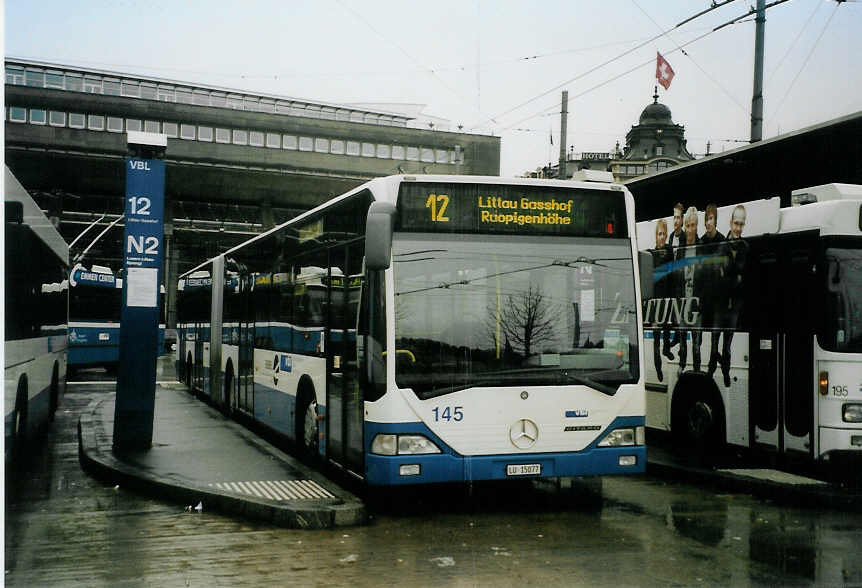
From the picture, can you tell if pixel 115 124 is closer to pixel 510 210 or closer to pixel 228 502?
pixel 228 502

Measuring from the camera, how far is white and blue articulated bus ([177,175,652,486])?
8039 millimetres

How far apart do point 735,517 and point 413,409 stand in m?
3.14

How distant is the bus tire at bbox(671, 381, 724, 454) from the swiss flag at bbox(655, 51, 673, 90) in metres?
6.61

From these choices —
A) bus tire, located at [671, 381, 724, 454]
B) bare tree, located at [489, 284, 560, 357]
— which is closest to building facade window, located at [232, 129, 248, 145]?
bus tire, located at [671, 381, 724, 454]

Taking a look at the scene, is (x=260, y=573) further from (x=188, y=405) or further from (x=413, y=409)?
(x=188, y=405)

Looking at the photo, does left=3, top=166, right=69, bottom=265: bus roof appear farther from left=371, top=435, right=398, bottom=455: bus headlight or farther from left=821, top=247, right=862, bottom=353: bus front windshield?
left=821, top=247, right=862, bottom=353: bus front windshield

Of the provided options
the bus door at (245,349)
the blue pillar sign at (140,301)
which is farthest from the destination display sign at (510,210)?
the bus door at (245,349)

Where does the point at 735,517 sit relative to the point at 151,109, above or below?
below

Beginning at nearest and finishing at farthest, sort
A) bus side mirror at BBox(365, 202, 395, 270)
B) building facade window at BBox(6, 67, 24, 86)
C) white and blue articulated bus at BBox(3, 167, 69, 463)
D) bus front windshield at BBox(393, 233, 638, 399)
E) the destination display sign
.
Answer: bus side mirror at BBox(365, 202, 395, 270), bus front windshield at BBox(393, 233, 638, 399), the destination display sign, white and blue articulated bus at BBox(3, 167, 69, 463), building facade window at BBox(6, 67, 24, 86)

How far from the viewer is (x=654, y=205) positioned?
13555 mm

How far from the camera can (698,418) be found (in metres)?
11.5

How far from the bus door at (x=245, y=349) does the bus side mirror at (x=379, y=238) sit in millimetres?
6795

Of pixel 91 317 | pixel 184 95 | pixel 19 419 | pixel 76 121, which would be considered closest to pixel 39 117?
pixel 76 121

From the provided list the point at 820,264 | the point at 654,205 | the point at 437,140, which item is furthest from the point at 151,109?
the point at 820,264
